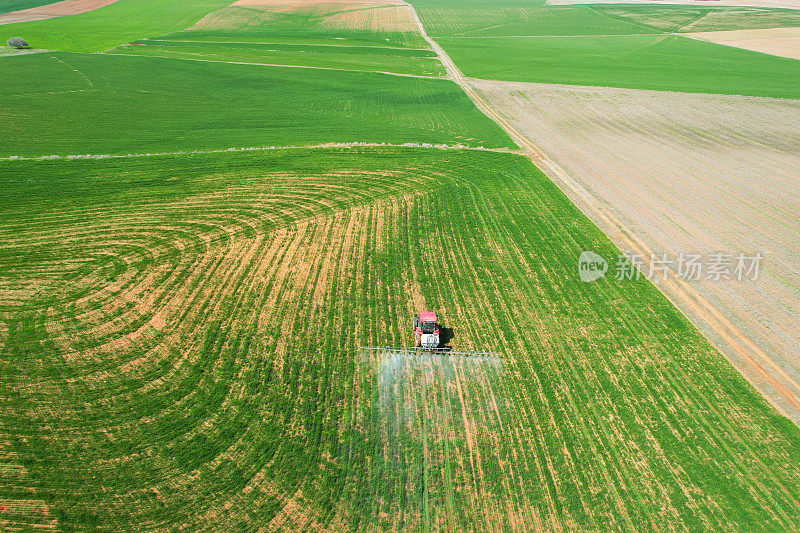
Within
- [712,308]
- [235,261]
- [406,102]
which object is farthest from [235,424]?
[406,102]

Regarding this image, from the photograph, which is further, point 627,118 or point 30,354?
point 627,118

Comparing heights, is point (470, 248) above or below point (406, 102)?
below

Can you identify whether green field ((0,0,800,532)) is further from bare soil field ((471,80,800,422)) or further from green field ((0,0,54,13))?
green field ((0,0,54,13))

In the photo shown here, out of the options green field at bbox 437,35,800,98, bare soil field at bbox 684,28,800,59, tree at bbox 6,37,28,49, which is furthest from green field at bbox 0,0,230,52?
bare soil field at bbox 684,28,800,59

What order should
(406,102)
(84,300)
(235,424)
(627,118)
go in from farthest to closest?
(406,102) < (627,118) < (84,300) < (235,424)

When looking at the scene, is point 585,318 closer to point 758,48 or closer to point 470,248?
point 470,248

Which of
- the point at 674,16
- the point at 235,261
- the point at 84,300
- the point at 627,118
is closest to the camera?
the point at 84,300

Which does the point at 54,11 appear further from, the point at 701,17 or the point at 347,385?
the point at 701,17
